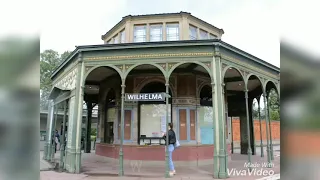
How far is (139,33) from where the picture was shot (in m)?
13.9

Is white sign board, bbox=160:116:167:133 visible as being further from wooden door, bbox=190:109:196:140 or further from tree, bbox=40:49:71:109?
tree, bbox=40:49:71:109

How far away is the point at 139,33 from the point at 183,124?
577cm

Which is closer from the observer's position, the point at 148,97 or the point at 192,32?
the point at 148,97

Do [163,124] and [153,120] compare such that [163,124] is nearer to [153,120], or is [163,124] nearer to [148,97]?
[153,120]

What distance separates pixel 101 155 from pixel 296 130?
1361 centimetres

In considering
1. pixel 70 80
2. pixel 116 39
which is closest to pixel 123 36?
pixel 116 39

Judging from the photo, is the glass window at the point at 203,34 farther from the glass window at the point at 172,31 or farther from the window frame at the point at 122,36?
the window frame at the point at 122,36

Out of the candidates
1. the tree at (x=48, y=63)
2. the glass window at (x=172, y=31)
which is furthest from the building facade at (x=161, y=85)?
the tree at (x=48, y=63)

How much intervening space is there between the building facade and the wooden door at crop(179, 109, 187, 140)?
1.8 inches

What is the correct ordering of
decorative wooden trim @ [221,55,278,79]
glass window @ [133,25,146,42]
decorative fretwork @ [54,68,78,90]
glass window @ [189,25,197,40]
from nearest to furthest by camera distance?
decorative wooden trim @ [221,55,278,79], decorative fretwork @ [54,68,78,90], glass window @ [133,25,146,42], glass window @ [189,25,197,40]

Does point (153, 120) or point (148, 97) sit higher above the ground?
point (148, 97)

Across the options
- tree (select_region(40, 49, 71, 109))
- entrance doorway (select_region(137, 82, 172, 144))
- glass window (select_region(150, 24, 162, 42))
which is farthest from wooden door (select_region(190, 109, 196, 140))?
tree (select_region(40, 49, 71, 109))

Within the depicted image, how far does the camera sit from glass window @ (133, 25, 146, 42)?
45.4 ft

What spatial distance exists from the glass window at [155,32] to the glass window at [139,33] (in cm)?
42
